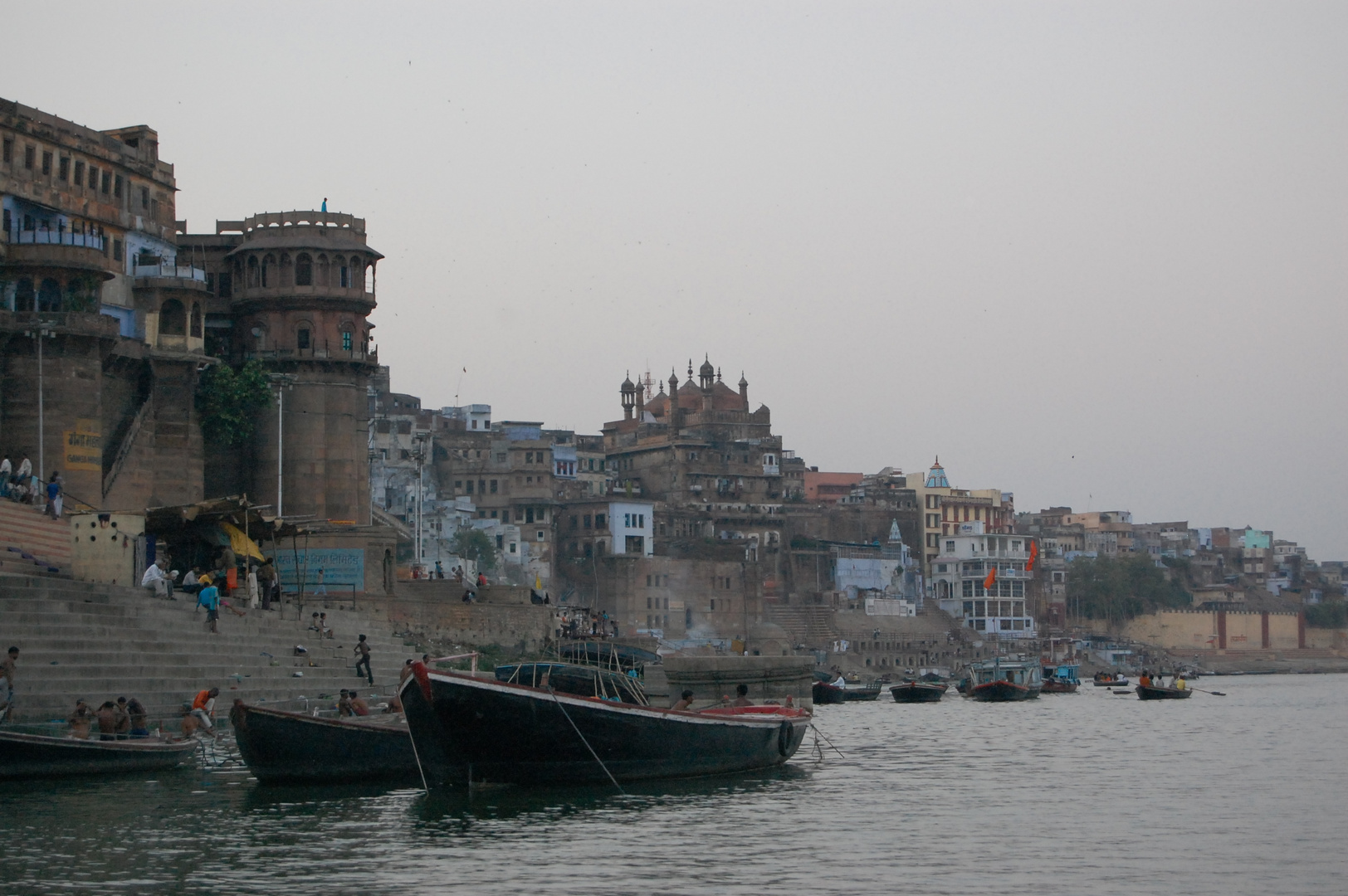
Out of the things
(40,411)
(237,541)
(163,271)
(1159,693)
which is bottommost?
(1159,693)

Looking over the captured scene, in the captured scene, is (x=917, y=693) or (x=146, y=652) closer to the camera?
(x=146, y=652)

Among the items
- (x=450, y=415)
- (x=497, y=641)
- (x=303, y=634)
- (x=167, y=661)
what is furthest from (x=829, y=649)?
(x=167, y=661)

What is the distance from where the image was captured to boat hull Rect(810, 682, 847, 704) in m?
77.1

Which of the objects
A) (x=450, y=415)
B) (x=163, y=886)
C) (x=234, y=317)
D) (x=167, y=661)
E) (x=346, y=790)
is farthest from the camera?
(x=450, y=415)

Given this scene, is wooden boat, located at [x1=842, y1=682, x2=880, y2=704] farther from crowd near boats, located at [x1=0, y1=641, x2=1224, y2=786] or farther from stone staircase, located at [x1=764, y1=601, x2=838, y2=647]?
crowd near boats, located at [x1=0, y1=641, x2=1224, y2=786]

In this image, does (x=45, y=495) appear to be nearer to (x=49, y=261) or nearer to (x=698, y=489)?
(x=49, y=261)

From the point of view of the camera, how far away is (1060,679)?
306 ft

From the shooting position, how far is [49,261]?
4788 cm

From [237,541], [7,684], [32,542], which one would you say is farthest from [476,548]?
[7,684]

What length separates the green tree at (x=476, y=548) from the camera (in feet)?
326

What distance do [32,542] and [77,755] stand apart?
1125 cm

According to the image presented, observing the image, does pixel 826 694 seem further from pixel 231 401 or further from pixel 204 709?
pixel 204 709

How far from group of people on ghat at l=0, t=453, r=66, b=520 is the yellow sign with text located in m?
2.66

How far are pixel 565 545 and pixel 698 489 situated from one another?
1442 centimetres
